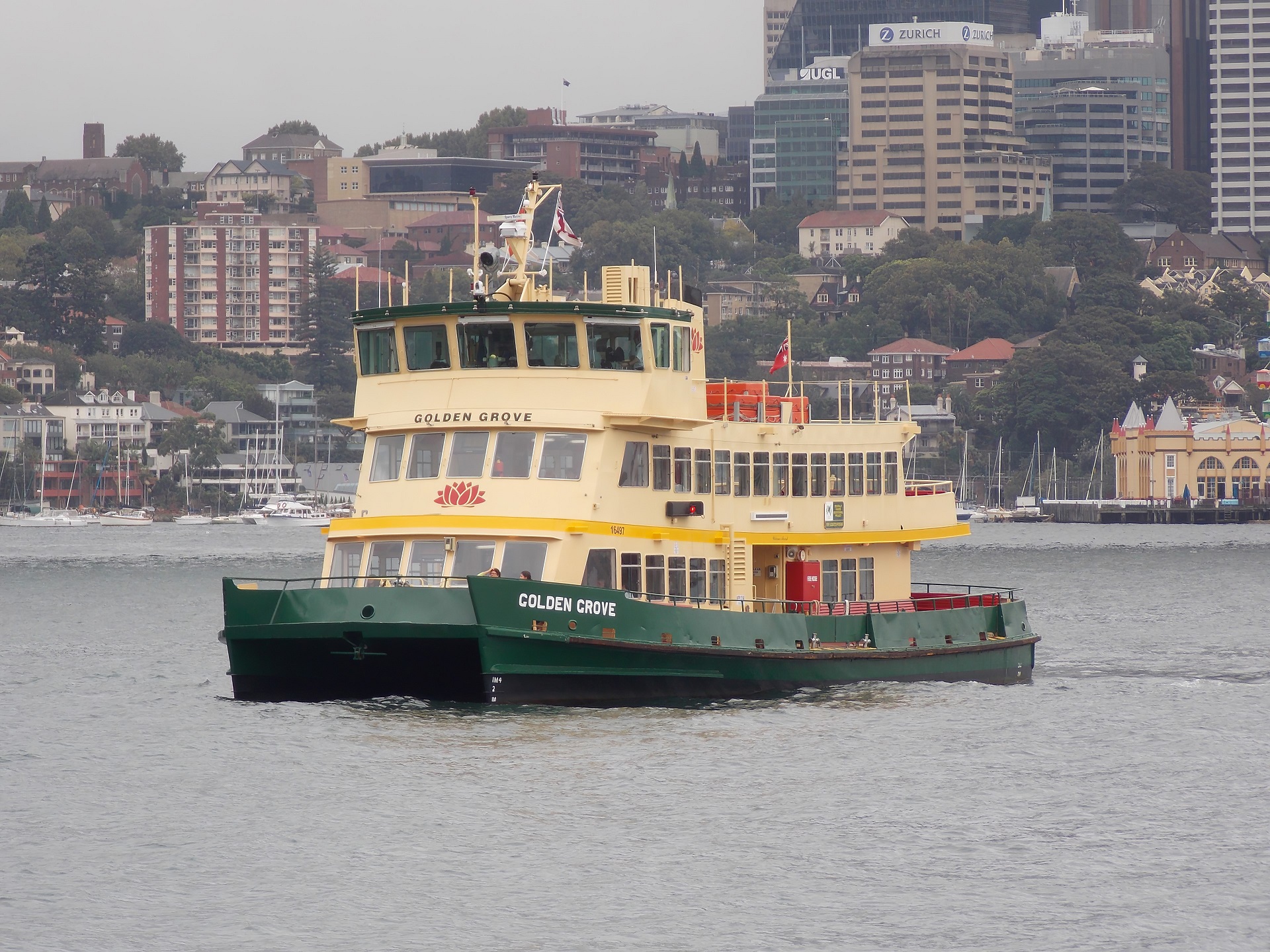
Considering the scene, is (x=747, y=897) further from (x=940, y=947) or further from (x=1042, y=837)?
(x=1042, y=837)

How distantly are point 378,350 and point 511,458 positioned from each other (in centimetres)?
381

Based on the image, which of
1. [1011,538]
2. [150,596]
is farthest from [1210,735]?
[1011,538]

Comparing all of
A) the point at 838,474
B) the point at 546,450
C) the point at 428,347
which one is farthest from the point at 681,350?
the point at 838,474

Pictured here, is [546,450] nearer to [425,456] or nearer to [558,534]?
[558,534]

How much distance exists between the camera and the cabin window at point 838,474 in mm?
48938

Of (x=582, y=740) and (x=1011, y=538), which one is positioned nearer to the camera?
(x=582, y=740)

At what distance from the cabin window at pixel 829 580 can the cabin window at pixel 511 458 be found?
28.1 feet

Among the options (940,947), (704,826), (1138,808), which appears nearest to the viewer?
(940,947)

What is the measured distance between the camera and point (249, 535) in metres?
196

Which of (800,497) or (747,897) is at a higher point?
(800,497)

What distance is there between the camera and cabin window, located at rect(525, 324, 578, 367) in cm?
4347

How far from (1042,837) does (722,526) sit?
A: 1220 centimetres

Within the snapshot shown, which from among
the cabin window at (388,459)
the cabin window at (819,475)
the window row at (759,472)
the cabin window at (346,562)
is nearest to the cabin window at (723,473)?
the window row at (759,472)

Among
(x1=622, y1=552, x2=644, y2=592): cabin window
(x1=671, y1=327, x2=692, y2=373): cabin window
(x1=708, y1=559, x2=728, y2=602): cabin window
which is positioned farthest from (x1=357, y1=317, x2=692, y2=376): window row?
(x1=708, y1=559, x2=728, y2=602): cabin window
